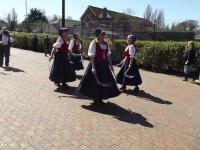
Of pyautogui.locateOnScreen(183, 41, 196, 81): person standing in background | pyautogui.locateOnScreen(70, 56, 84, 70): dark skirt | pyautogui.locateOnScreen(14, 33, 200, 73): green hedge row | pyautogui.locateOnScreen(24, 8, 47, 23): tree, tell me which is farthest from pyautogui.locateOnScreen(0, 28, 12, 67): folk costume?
pyautogui.locateOnScreen(24, 8, 47, 23): tree

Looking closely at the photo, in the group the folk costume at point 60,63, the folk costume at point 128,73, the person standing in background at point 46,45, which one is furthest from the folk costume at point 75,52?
the person standing in background at point 46,45

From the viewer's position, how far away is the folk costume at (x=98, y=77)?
27.6ft

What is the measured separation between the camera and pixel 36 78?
13.0m

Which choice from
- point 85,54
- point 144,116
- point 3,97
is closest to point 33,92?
point 3,97

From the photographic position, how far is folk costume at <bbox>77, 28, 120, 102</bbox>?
8.42 metres

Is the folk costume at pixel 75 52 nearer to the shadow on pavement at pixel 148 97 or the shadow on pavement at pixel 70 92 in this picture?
the shadow on pavement at pixel 70 92

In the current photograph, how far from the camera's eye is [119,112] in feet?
27.0

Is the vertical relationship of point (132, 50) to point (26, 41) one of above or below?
above

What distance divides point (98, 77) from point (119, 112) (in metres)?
0.92

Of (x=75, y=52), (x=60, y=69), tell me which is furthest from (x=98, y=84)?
(x=75, y=52)

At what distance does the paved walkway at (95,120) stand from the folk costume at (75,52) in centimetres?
207

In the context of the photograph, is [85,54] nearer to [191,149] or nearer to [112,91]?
[112,91]

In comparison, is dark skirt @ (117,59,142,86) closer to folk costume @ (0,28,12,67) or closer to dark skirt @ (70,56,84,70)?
dark skirt @ (70,56,84,70)

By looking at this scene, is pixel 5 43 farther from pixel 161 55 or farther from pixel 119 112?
pixel 119 112
